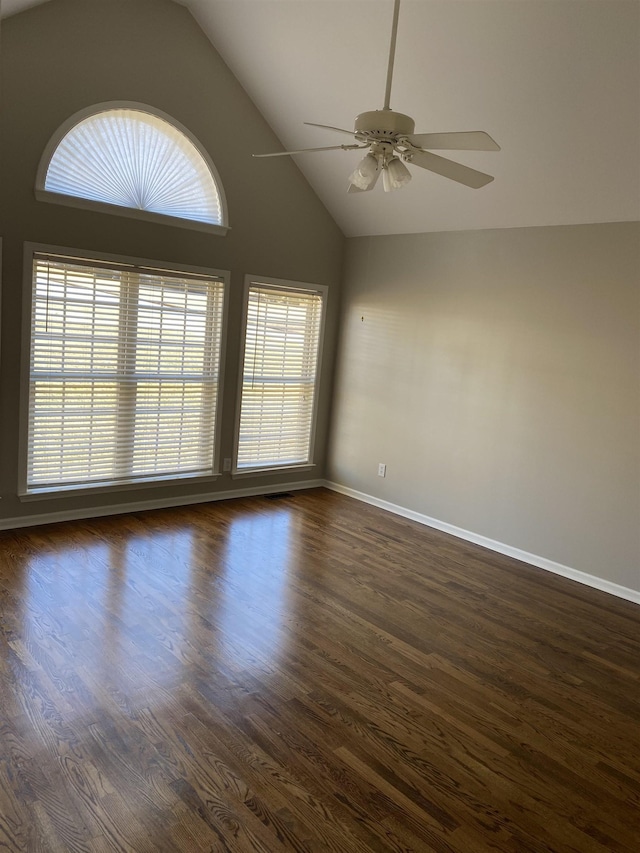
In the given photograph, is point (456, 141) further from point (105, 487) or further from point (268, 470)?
point (268, 470)

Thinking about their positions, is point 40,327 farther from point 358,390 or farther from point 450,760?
point 450,760

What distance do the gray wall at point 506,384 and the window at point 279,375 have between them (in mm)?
360

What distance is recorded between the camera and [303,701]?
8.82 ft

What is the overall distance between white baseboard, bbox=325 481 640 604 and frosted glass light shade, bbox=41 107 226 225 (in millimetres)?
2776

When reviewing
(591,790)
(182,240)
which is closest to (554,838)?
(591,790)

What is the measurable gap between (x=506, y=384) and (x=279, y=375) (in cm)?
204

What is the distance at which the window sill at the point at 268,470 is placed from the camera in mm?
5605

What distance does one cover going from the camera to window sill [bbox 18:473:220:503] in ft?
14.5

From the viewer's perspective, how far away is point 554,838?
6.82ft

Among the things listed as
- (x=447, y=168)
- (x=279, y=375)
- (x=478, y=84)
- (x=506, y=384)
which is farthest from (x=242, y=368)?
(x=447, y=168)

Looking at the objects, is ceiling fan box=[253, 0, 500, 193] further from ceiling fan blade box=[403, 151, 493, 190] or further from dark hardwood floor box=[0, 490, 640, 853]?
dark hardwood floor box=[0, 490, 640, 853]

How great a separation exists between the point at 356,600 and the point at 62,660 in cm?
164

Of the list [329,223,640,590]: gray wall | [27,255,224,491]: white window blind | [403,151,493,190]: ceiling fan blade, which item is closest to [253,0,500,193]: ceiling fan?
[403,151,493,190]: ceiling fan blade

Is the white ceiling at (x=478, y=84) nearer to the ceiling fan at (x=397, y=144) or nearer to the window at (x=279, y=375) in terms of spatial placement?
the ceiling fan at (x=397, y=144)
